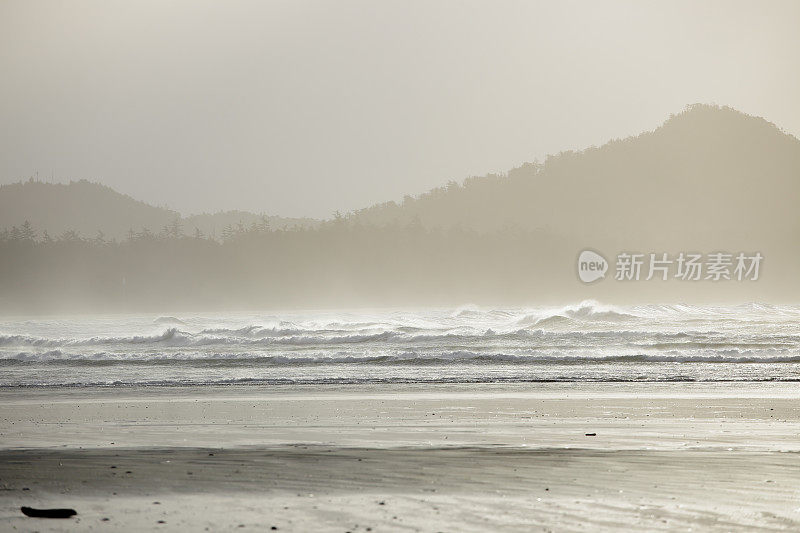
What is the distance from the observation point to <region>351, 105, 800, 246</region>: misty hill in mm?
66750

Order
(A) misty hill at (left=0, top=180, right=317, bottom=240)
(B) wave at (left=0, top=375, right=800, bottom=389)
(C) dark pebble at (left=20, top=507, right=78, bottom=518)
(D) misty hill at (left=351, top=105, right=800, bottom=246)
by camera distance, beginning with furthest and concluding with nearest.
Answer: (D) misty hill at (left=351, top=105, right=800, bottom=246) < (A) misty hill at (left=0, top=180, right=317, bottom=240) < (B) wave at (left=0, top=375, right=800, bottom=389) < (C) dark pebble at (left=20, top=507, right=78, bottom=518)

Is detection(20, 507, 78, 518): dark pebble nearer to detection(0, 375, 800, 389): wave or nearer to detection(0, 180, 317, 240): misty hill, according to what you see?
detection(0, 375, 800, 389): wave

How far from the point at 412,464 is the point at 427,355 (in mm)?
10928

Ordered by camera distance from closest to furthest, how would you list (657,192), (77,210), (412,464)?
(412,464), (77,210), (657,192)

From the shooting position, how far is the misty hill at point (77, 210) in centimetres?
5709

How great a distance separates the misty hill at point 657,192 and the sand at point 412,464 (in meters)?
54.9

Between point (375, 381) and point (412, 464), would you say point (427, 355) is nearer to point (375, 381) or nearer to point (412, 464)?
point (375, 381)

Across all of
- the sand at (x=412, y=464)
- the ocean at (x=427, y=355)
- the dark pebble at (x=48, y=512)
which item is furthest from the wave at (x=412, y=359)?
the dark pebble at (x=48, y=512)

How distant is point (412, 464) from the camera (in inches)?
211

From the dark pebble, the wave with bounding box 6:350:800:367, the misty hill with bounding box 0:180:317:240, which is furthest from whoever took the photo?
the misty hill with bounding box 0:180:317:240

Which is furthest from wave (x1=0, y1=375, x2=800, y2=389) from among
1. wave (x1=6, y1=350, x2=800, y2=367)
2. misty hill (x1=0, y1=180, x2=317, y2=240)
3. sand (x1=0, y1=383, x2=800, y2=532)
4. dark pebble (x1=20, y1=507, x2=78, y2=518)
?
misty hill (x1=0, y1=180, x2=317, y2=240)

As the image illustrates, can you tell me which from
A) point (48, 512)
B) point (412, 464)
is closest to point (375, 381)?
point (412, 464)

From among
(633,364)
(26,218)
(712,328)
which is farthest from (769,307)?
(26,218)

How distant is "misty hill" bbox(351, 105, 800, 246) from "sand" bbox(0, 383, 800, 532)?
54901 mm
